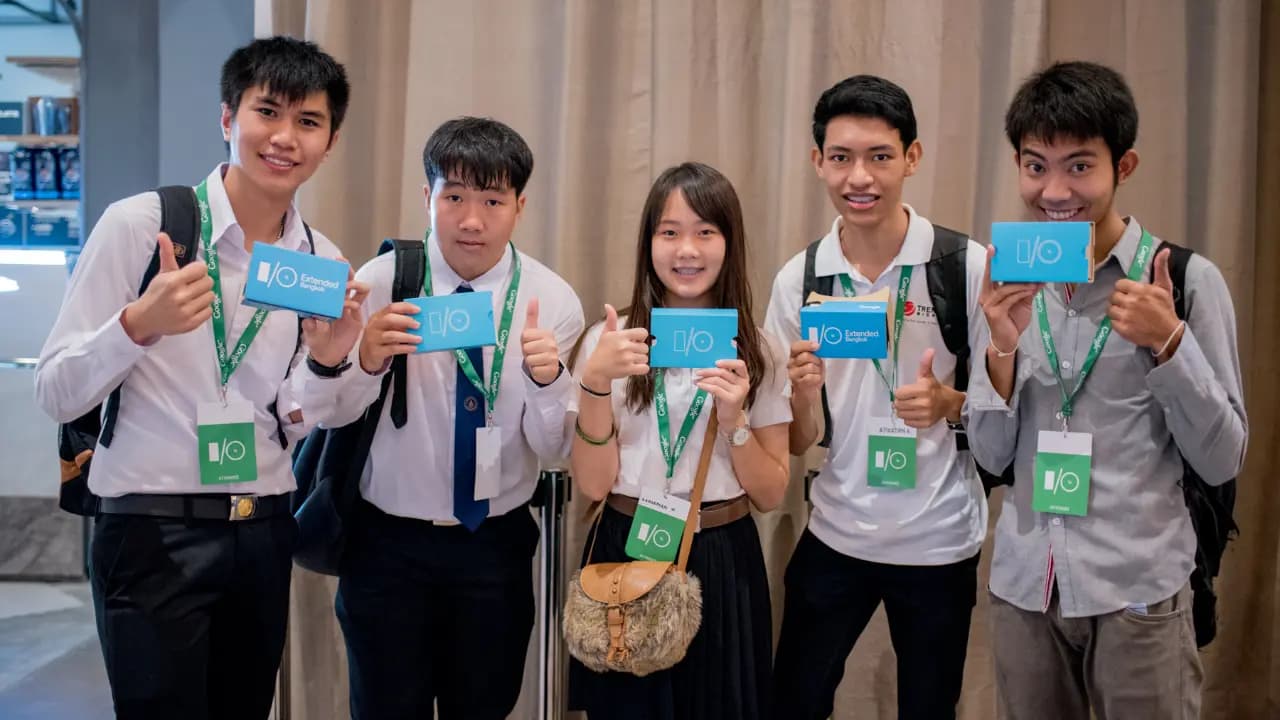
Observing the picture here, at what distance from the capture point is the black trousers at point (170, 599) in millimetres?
2070

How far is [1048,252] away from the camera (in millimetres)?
2033

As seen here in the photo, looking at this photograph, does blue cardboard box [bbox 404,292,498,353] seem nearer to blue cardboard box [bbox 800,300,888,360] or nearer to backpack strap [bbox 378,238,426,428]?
backpack strap [bbox 378,238,426,428]

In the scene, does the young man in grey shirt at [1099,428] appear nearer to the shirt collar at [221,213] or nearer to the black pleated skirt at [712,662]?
the black pleated skirt at [712,662]

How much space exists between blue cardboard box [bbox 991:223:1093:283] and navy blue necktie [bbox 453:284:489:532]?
1.29 meters

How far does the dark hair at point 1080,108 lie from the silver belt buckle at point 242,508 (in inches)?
77.1

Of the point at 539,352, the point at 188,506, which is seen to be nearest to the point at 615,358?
the point at 539,352

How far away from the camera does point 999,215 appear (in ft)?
11.0

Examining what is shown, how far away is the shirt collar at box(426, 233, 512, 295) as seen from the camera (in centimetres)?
248

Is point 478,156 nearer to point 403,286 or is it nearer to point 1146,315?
point 403,286

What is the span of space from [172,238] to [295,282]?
12.2 inches

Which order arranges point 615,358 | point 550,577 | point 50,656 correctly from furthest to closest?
point 50,656
point 550,577
point 615,358

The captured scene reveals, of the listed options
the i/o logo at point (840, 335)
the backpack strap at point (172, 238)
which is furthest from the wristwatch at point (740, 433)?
the backpack strap at point (172, 238)

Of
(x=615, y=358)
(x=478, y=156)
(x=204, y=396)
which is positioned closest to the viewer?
(x=204, y=396)

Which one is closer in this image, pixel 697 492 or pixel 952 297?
pixel 697 492
